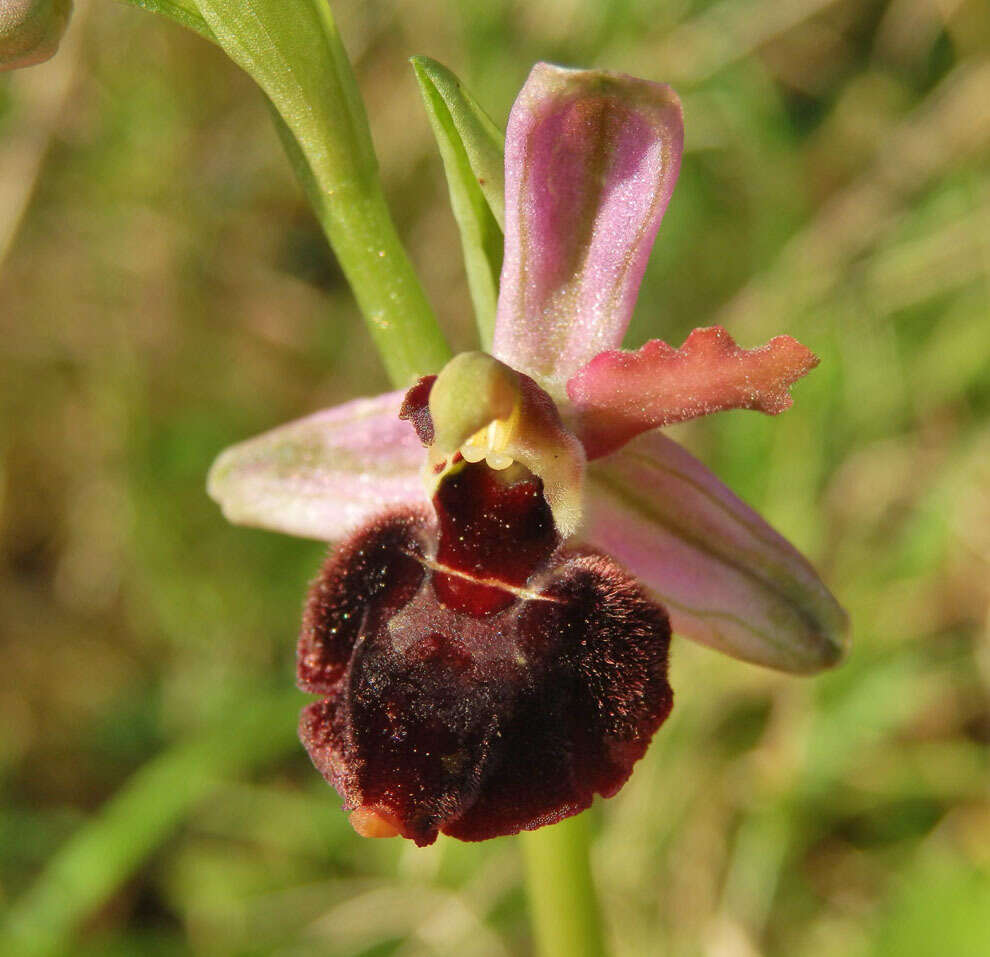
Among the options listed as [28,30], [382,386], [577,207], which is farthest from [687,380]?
[382,386]

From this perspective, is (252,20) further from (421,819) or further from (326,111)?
(421,819)

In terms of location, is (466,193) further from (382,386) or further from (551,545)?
(382,386)

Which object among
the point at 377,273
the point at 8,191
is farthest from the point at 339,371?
the point at 377,273

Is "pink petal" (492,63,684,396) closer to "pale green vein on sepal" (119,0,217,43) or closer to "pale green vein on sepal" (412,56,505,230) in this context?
"pale green vein on sepal" (412,56,505,230)

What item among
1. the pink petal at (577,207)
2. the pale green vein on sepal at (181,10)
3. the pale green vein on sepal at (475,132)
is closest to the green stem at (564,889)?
the pink petal at (577,207)

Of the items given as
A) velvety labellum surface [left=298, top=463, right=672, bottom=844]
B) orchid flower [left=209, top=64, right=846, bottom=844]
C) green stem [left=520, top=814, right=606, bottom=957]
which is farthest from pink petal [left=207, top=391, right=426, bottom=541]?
green stem [left=520, top=814, right=606, bottom=957]
